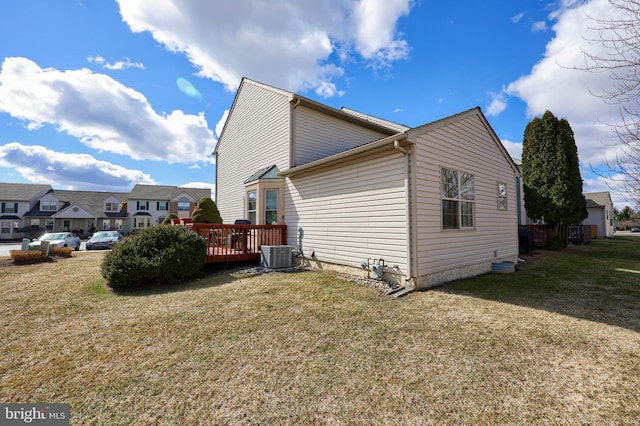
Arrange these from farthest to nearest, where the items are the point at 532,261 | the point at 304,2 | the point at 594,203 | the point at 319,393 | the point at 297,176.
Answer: the point at 594,203, the point at 532,261, the point at 297,176, the point at 304,2, the point at 319,393

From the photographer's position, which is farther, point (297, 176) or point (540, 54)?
point (297, 176)

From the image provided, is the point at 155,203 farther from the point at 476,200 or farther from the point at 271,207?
the point at 476,200

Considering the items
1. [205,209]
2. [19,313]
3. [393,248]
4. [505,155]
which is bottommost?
[19,313]

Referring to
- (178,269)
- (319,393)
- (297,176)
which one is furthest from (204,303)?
(297,176)

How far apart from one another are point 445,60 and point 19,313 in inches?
558

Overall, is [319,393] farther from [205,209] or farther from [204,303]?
[205,209]

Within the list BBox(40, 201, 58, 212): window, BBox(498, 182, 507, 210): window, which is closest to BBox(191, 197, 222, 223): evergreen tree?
BBox(498, 182, 507, 210): window

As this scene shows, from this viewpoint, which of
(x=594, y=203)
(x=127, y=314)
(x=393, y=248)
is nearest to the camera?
(x=127, y=314)

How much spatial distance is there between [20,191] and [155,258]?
50496mm

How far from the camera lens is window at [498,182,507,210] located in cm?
937

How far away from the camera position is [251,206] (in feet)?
38.0

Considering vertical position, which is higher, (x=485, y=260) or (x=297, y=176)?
(x=297, y=176)

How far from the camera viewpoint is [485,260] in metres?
8.48

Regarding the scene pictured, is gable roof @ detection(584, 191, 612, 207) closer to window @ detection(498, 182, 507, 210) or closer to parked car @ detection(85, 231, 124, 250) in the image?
window @ detection(498, 182, 507, 210)
